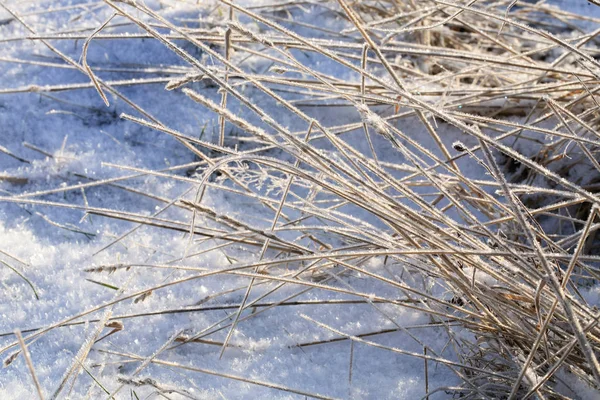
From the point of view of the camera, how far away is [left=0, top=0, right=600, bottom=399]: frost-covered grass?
86 centimetres

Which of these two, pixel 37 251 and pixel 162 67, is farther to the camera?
pixel 162 67

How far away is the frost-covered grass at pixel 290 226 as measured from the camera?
86 cm

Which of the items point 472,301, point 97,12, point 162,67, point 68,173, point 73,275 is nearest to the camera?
point 472,301

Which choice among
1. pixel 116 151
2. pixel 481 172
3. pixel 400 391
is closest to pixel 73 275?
pixel 116 151

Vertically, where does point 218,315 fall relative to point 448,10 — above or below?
below

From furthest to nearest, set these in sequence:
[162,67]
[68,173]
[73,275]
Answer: [162,67] < [68,173] < [73,275]

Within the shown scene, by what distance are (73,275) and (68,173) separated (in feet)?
1.00

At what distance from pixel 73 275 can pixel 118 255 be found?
8cm

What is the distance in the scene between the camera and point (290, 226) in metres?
1.09

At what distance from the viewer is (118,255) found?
1176 millimetres

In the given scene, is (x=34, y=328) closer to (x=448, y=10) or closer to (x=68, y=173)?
(x=68, y=173)

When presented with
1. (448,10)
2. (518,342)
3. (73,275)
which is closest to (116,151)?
(73,275)

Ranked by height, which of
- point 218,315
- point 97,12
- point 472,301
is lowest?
point 218,315

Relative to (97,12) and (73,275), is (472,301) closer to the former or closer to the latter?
(73,275)
